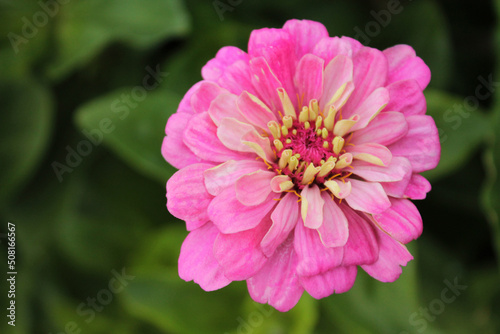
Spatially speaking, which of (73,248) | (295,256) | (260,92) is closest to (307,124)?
(260,92)

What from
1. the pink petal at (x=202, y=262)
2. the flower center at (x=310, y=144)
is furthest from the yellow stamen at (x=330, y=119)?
the pink petal at (x=202, y=262)

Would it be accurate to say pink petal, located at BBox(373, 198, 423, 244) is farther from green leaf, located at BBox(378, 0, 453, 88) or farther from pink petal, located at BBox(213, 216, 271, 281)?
green leaf, located at BBox(378, 0, 453, 88)

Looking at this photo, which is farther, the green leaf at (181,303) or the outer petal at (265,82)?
the green leaf at (181,303)

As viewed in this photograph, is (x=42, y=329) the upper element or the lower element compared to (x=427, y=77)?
lower

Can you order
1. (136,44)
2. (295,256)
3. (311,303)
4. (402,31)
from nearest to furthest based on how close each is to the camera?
1. (295,256)
2. (311,303)
3. (136,44)
4. (402,31)

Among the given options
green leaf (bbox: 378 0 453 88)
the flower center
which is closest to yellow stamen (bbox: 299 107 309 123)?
the flower center

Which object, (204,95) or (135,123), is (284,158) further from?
(135,123)

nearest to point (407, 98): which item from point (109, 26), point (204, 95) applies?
point (204, 95)

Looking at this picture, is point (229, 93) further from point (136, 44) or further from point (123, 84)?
point (123, 84)

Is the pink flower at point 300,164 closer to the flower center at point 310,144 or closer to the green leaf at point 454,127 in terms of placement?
the flower center at point 310,144
